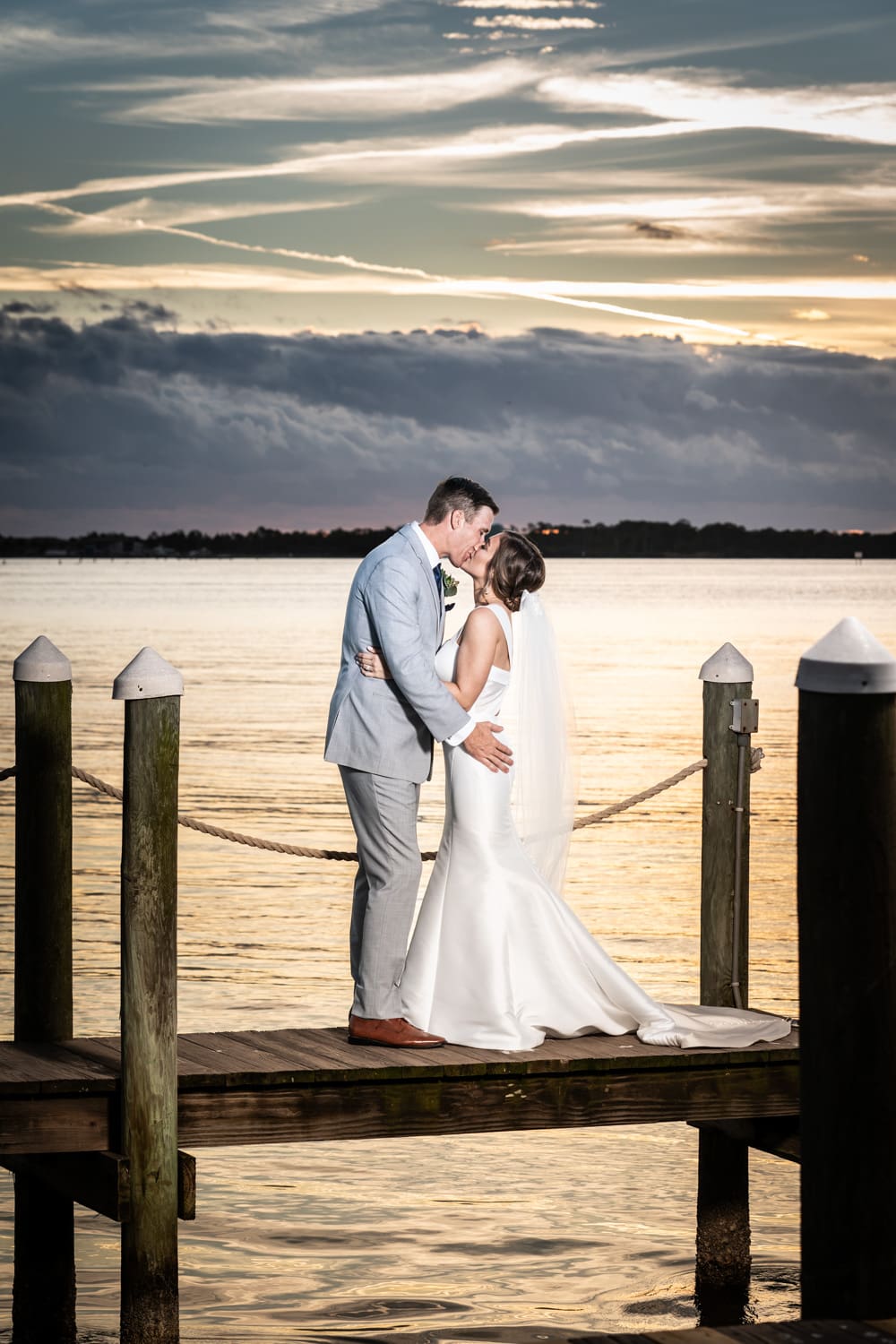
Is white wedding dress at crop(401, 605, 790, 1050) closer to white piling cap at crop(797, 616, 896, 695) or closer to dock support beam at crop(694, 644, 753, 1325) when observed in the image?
dock support beam at crop(694, 644, 753, 1325)

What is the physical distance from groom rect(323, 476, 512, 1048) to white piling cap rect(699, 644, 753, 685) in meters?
1.46

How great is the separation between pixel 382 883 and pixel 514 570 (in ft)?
4.14

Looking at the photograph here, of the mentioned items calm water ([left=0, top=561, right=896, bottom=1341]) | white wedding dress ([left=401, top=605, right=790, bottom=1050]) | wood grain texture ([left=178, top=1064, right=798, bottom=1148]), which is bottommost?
calm water ([left=0, top=561, right=896, bottom=1341])

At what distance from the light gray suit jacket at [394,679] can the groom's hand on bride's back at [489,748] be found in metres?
0.24

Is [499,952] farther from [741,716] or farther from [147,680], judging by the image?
[147,680]

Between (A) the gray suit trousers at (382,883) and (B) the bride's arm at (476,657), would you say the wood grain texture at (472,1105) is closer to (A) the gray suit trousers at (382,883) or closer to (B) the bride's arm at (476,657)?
(A) the gray suit trousers at (382,883)

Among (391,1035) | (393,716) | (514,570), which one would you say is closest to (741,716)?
(514,570)

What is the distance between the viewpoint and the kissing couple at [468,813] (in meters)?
6.43

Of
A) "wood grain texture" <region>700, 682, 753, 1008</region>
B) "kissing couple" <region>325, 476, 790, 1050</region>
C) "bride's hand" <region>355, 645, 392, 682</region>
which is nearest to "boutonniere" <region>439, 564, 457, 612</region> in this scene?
"kissing couple" <region>325, 476, 790, 1050</region>

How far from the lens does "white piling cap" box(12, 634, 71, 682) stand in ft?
22.1

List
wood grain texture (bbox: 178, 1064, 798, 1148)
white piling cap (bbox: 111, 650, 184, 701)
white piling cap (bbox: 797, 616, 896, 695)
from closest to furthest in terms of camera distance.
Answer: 1. white piling cap (bbox: 797, 616, 896, 695)
2. white piling cap (bbox: 111, 650, 184, 701)
3. wood grain texture (bbox: 178, 1064, 798, 1148)

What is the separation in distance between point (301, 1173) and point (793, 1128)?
12.1ft

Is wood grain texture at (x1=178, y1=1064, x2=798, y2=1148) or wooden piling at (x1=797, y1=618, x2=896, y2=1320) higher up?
wooden piling at (x1=797, y1=618, x2=896, y2=1320)

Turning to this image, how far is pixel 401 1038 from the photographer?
661 cm
